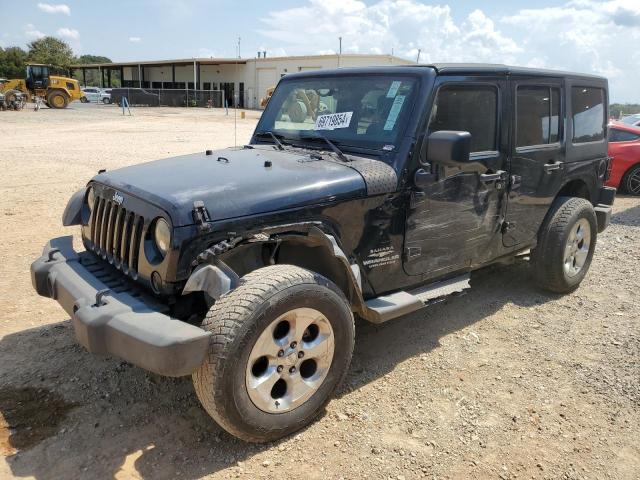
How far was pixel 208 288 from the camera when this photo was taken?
2.67 m

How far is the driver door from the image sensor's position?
3602mm

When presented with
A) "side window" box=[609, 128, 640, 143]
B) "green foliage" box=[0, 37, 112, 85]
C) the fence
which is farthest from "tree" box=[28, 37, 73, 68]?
"side window" box=[609, 128, 640, 143]

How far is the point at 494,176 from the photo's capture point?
13.2 feet

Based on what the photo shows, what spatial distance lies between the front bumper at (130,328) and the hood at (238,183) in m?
0.50

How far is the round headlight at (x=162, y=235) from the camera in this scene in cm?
274

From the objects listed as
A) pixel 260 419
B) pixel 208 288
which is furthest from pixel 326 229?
pixel 260 419

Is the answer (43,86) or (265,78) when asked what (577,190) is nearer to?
(43,86)

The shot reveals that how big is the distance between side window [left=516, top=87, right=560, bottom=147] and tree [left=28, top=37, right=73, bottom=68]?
81997 millimetres

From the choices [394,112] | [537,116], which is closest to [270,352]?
[394,112]

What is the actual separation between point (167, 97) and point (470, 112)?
1833 inches

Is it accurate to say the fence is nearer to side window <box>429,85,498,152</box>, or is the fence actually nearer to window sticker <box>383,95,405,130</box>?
side window <box>429,85,498,152</box>

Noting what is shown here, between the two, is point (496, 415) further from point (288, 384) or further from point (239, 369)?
point (239, 369)

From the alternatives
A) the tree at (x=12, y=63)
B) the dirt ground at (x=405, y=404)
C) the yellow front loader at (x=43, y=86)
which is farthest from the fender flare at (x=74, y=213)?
the tree at (x=12, y=63)

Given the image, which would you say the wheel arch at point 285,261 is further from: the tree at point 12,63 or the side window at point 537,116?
the tree at point 12,63
